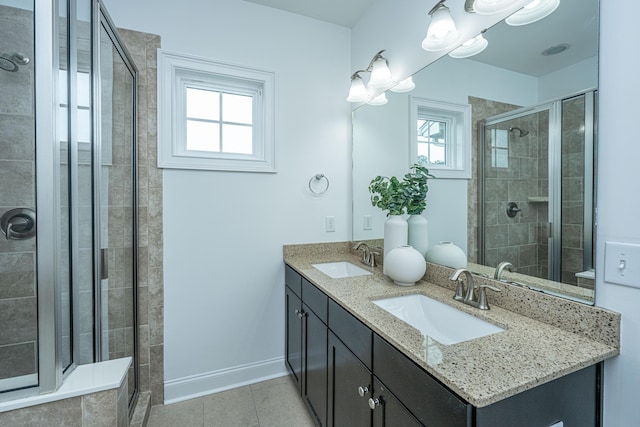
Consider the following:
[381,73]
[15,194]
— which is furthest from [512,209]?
[15,194]

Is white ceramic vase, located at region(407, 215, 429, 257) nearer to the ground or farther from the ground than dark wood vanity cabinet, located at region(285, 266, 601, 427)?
farther from the ground

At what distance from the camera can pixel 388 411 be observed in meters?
0.93

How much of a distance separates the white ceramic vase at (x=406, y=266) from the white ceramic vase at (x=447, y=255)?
109 millimetres

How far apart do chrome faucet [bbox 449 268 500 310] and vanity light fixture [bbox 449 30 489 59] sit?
0.99 metres

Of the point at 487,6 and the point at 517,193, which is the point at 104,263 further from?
the point at 487,6

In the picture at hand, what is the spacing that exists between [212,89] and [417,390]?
81.8 inches

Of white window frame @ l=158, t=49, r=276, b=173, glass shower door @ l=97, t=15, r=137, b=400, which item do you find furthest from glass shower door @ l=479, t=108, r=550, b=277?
glass shower door @ l=97, t=15, r=137, b=400

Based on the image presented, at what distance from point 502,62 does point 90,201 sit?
1.80m

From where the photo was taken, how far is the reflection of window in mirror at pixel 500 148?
122cm

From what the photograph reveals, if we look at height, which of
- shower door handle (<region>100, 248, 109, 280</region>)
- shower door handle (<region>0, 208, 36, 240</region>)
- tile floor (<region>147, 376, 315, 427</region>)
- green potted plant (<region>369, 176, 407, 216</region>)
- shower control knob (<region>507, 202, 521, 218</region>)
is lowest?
tile floor (<region>147, 376, 315, 427</region>)

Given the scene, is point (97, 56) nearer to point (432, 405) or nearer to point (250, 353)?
point (432, 405)

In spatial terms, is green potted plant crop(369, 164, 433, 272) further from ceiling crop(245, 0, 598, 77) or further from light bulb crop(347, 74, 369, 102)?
light bulb crop(347, 74, 369, 102)

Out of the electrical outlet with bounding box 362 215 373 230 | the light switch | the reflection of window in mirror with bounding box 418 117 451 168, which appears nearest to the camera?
the light switch

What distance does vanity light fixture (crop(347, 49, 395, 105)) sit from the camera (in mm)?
1820
